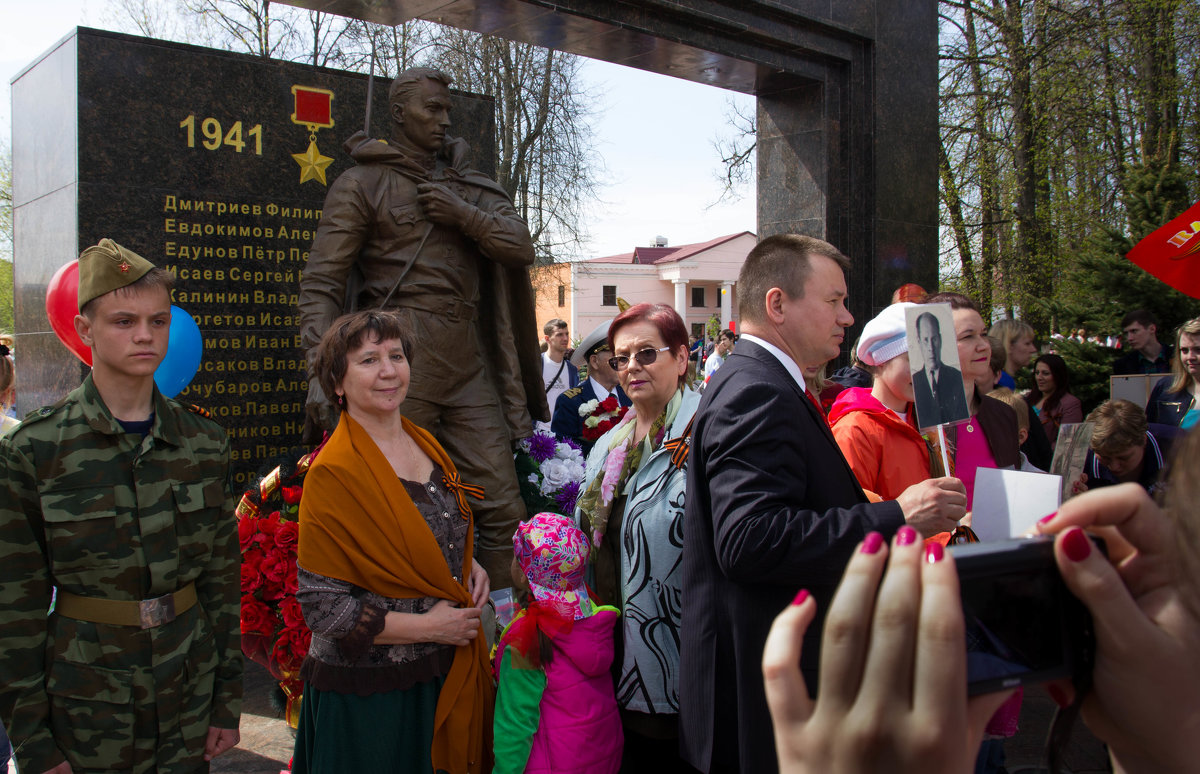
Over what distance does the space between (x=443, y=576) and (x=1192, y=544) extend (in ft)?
7.19

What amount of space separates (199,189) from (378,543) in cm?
390

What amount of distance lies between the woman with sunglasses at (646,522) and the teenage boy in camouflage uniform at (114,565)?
1.25 m

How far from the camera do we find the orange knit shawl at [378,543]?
255cm

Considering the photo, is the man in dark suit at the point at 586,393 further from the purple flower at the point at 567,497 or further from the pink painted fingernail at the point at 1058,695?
the pink painted fingernail at the point at 1058,695

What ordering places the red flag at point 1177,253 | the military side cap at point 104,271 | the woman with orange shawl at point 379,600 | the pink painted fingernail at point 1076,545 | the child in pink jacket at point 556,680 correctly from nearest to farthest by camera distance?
the pink painted fingernail at point 1076,545
the military side cap at point 104,271
the woman with orange shawl at point 379,600
the child in pink jacket at point 556,680
the red flag at point 1177,253

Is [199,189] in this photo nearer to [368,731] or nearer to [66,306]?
[66,306]

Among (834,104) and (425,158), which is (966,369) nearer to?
(425,158)

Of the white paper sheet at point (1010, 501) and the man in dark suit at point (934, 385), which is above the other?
the man in dark suit at point (934, 385)

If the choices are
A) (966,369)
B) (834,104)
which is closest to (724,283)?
(834,104)

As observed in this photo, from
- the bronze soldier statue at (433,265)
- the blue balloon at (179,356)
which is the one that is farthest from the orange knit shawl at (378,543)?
the blue balloon at (179,356)

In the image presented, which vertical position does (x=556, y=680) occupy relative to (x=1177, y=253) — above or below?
below

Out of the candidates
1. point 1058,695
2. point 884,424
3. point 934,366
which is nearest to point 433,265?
point 884,424

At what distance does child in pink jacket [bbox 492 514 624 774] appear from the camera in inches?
106

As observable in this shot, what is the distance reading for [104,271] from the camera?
2.46 m
